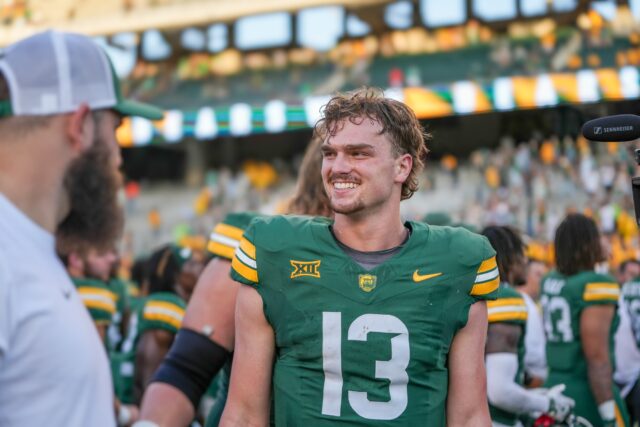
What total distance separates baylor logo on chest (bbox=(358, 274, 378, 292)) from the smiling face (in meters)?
0.19

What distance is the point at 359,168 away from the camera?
231 cm

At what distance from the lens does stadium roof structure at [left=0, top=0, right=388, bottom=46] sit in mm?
25406

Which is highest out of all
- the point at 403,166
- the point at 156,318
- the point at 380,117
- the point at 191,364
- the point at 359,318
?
the point at 380,117

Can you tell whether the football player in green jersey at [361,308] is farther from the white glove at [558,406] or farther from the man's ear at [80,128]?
the white glove at [558,406]

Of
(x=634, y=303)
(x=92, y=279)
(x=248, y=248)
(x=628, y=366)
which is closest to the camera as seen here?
(x=248, y=248)

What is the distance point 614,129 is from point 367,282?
2.62 ft

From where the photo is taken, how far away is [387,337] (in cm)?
217

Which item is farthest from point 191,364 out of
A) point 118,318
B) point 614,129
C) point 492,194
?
point 492,194

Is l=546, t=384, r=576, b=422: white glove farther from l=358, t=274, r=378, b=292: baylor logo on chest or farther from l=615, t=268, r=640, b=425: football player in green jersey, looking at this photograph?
l=358, t=274, r=378, b=292: baylor logo on chest

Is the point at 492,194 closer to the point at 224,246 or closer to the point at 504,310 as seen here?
the point at 504,310

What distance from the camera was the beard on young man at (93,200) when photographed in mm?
1558

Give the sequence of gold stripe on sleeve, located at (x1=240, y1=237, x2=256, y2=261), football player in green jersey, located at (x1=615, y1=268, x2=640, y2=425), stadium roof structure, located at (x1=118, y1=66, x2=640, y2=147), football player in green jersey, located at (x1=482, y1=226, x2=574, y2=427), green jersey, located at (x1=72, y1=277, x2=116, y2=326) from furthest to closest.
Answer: stadium roof structure, located at (x1=118, y1=66, x2=640, y2=147) < football player in green jersey, located at (x1=615, y1=268, x2=640, y2=425) < green jersey, located at (x1=72, y1=277, x2=116, y2=326) < football player in green jersey, located at (x1=482, y1=226, x2=574, y2=427) < gold stripe on sleeve, located at (x1=240, y1=237, x2=256, y2=261)

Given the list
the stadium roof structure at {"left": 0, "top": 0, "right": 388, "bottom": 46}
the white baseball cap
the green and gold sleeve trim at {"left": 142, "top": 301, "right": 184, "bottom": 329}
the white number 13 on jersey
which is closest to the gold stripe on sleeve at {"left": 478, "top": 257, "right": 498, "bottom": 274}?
the white number 13 on jersey

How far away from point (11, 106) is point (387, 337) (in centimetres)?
113
